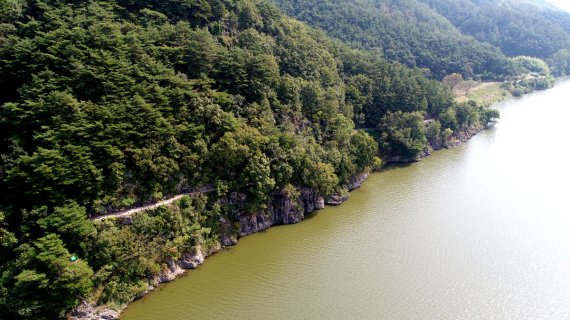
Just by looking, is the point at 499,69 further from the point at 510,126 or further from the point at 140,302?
the point at 140,302

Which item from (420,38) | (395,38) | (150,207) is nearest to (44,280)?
(150,207)

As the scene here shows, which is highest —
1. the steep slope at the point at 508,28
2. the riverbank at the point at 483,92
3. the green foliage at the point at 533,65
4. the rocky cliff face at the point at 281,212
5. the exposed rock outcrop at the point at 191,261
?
the steep slope at the point at 508,28

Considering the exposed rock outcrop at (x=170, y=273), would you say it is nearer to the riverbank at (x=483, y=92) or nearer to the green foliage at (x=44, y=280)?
the green foliage at (x=44, y=280)

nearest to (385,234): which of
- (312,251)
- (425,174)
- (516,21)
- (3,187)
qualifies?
(312,251)

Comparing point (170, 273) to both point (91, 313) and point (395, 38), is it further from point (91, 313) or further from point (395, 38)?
point (395, 38)

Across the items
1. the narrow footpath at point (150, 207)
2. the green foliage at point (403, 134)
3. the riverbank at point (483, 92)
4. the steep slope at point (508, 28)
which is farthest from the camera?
the steep slope at point (508, 28)

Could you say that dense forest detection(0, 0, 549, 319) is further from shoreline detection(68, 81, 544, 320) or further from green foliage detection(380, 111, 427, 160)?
shoreline detection(68, 81, 544, 320)

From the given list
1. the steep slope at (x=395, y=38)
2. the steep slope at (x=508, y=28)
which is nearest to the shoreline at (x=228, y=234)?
the steep slope at (x=395, y=38)
